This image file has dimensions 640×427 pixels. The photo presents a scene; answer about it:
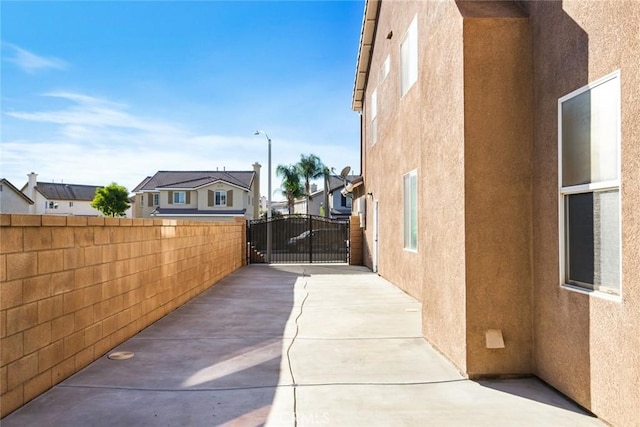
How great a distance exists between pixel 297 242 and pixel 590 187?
54.2ft

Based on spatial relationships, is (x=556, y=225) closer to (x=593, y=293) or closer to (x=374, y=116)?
(x=593, y=293)

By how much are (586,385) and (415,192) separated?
581 cm

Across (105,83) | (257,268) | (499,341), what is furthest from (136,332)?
(105,83)

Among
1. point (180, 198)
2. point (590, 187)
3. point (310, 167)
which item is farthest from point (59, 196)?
point (590, 187)

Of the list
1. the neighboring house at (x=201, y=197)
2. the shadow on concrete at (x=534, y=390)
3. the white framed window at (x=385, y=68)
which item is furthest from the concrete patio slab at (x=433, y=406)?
the neighboring house at (x=201, y=197)

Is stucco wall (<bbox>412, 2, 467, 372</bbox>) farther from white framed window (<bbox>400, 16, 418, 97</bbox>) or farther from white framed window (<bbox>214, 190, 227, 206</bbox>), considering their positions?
white framed window (<bbox>214, 190, 227, 206</bbox>)

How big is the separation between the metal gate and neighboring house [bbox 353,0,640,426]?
40.9 ft

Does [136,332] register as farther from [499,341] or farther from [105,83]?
[105,83]

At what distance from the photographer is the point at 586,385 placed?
3.38 m

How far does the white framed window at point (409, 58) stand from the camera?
351 inches

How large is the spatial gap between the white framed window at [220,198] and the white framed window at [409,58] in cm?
2850

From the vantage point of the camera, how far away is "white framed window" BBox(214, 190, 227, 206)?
36.6 meters

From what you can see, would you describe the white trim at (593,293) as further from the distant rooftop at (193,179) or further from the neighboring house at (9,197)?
the distant rooftop at (193,179)

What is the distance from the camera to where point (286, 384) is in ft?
13.3
